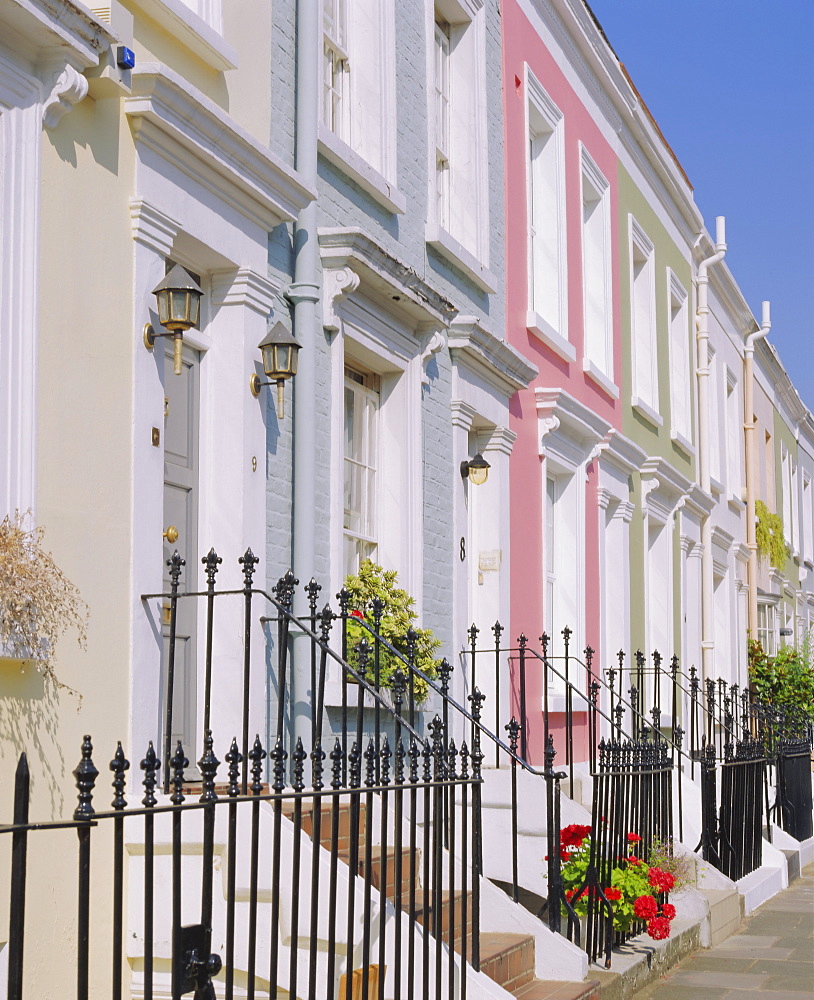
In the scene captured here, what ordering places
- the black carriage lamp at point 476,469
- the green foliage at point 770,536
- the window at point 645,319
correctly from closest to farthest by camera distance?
the black carriage lamp at point 476,469
the window at point 645,319
the green foliage at point 770,536

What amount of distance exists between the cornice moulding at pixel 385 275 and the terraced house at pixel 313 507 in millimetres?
37

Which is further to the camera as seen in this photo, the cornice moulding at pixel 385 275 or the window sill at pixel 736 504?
the window sill at pixel 736 504

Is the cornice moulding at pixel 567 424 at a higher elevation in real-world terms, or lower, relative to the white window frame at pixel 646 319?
lower

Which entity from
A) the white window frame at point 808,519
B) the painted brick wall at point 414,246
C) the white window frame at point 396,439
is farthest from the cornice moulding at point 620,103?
the white window frame at point 808,519

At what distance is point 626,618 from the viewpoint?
1394cm

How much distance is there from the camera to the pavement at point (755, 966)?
783cm

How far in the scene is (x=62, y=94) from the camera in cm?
532

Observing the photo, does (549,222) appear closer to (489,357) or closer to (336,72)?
(489,357)

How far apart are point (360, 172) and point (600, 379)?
544 centimetres

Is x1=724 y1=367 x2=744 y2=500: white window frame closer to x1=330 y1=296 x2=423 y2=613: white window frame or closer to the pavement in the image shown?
the pavement

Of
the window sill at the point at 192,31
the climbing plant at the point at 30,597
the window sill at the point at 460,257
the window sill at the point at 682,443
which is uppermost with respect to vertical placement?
the window sill at the point at 192,31

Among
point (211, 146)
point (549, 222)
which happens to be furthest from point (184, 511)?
point (549, 222)

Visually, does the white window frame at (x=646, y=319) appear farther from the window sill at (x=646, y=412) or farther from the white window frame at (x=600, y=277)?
the white window frame at (x=600, y=277)

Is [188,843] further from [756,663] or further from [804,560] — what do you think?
[804,560]
